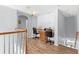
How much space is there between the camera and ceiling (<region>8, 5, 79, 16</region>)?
519cm

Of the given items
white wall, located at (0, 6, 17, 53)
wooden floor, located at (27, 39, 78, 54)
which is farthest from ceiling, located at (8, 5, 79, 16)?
wooden floor, located at (27, 39, 78, 54)

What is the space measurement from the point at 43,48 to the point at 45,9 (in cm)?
149

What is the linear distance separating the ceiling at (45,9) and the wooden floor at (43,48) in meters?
1.05

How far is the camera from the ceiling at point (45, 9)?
17.0 feet

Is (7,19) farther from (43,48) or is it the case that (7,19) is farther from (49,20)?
(43,48)

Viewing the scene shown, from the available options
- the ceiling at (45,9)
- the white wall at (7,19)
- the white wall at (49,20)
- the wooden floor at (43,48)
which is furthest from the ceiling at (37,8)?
the wooden floor at (43,48)

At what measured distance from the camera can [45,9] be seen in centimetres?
539

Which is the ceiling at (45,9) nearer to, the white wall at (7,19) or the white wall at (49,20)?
the white wall at (49,20)

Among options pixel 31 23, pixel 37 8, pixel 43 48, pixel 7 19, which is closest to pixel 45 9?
pixel 37 8

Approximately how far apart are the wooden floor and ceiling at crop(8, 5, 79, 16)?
1.05 meters

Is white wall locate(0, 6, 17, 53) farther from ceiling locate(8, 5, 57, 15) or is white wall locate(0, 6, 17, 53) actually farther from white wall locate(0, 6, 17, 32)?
ceiling locate(8, 5, 57, 15)

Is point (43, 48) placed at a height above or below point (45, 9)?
below

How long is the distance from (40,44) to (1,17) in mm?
1718
